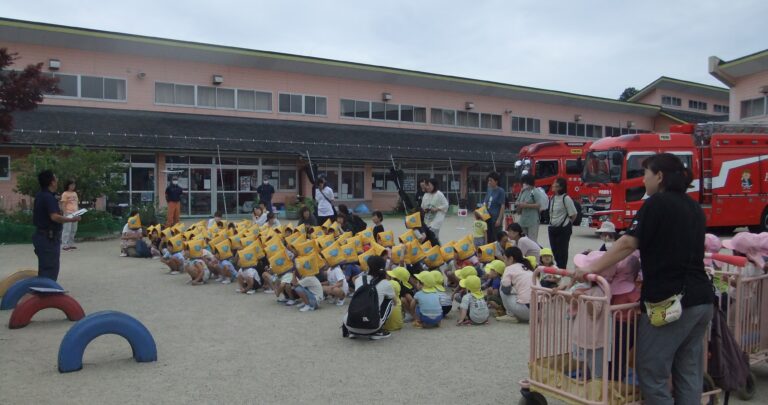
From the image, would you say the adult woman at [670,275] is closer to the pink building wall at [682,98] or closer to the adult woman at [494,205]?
the adult woman at [494,205]

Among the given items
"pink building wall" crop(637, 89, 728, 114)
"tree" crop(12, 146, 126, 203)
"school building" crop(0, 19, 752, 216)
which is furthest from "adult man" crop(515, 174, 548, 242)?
"pink building wall" crop(637, 89, 728, 114)

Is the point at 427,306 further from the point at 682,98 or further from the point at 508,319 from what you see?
the point at 682,98

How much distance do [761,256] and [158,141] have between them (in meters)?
22.1

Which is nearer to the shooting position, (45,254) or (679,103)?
(45,254)

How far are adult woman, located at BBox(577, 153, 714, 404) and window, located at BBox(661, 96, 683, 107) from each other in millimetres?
45605

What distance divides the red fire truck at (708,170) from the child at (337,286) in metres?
9.80

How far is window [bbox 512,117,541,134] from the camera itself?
125 ft

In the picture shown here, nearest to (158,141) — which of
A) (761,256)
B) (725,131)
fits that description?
(725,131)

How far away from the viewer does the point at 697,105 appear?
46125mm

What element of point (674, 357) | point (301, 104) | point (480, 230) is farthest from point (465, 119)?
point (674, 357)

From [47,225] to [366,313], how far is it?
4.83 meters

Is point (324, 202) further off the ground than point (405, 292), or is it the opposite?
point (324, 202)

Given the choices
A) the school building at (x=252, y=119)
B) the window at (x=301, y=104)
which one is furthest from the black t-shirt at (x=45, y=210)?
the window at (x=301, y=104)

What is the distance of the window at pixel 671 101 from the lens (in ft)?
148
